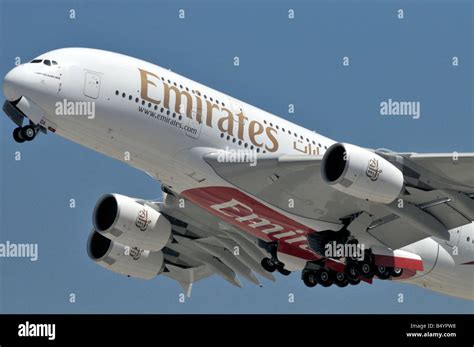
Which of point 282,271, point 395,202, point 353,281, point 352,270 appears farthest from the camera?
point 282,271

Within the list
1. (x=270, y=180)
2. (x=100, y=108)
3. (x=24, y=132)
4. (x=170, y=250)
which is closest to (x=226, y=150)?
(x=270, y=180)

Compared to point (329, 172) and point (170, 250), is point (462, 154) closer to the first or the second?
point (329, 172)

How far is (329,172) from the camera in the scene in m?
30.2

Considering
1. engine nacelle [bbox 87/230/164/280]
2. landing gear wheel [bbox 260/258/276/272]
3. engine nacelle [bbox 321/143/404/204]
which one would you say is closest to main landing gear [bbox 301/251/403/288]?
landing gear wheel [bbox 260/258/276/272]

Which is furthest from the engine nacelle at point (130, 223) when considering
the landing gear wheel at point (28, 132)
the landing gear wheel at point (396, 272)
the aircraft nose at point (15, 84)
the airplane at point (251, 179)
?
the landing gear wheel at point (396, 272)

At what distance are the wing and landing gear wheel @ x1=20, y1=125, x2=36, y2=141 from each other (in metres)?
5.28

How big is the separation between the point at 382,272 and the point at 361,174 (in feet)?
20.3

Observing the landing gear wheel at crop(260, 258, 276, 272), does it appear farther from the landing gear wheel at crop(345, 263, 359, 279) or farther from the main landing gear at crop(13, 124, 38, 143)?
the main landing gear at crop(13, 124, 38, 143)

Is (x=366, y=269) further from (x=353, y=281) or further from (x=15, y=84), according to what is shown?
(x=15, y=84)

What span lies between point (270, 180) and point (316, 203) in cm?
200

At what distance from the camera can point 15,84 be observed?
2961 cm

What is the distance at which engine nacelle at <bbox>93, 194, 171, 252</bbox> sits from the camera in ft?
119

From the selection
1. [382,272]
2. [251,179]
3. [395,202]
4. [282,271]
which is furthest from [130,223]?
[395,202]

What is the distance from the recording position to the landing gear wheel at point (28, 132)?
30.2 m
